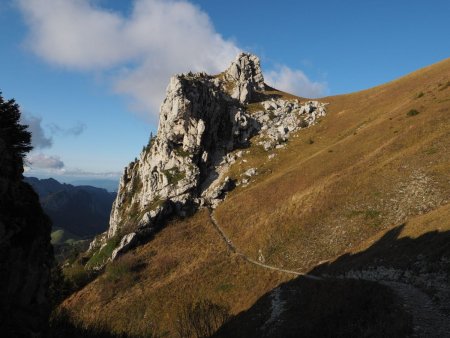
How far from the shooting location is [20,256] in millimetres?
18859

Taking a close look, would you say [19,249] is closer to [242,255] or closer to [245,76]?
[242,255]

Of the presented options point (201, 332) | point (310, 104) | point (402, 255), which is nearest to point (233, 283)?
point (201, 332)

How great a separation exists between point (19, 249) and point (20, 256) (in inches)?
15.0

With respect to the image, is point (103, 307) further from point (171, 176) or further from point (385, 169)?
point (385, 169)

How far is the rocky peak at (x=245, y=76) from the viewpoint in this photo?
516ft

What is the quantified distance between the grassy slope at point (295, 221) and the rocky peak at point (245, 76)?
58243 mm

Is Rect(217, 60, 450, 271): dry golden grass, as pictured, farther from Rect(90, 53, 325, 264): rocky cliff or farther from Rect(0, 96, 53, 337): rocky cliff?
Rect(0, 96, 53, 337): rocky cliff

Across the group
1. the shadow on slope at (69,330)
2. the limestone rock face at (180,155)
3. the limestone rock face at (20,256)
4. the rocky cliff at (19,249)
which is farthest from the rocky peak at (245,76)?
the shadow on slope at (69,330)

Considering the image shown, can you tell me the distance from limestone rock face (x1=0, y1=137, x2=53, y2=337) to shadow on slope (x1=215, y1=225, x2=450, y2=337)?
1927cm

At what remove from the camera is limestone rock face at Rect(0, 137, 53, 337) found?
16.7 metres

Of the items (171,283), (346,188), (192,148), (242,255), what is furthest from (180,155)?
(346,188)

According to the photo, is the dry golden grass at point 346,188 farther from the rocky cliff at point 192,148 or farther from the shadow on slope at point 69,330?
the shadow on slope at point 69,330

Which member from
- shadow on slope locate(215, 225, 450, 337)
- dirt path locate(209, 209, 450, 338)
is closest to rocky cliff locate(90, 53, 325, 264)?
shadow on slope locate(215, 225, 450, 337)

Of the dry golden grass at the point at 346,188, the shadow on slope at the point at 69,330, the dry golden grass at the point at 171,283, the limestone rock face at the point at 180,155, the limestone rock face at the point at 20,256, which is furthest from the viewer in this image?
the limestone rock face at the point at 180,155
